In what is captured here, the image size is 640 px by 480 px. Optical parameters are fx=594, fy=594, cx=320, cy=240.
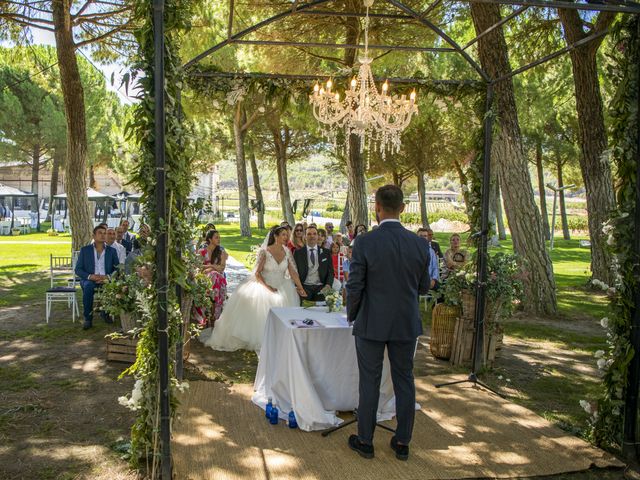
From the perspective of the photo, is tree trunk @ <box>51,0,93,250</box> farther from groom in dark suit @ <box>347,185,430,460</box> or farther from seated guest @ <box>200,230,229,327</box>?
groom in dark suit @ <box>347,185,430,460</box>

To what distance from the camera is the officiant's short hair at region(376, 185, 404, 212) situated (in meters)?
4.20

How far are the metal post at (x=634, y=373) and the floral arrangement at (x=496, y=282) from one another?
2.29m

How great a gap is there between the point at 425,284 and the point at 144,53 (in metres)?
2.45

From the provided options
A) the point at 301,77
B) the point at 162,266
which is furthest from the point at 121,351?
the point at 301,77

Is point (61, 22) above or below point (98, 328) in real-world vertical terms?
above

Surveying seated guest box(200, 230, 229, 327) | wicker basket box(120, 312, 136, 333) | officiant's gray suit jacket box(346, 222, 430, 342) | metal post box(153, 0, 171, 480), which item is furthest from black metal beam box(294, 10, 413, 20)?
wicker basket box(120, 312, 136, 333)

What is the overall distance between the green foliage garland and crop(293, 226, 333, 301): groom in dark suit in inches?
192

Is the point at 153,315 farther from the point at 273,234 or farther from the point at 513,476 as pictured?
the point at 273,234

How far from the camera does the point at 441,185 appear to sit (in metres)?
186

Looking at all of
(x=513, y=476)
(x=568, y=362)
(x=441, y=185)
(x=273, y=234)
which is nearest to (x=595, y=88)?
(x=568, y=362)

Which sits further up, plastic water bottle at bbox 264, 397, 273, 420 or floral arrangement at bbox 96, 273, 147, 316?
floral arrangement at bbox 96, 273, 147, 316

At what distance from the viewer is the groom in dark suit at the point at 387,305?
4.10 m

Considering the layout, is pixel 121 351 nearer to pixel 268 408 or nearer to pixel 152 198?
pixel 268 408

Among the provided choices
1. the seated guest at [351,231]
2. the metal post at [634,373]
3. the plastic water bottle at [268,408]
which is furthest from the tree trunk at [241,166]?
the metal post at [634,373]
